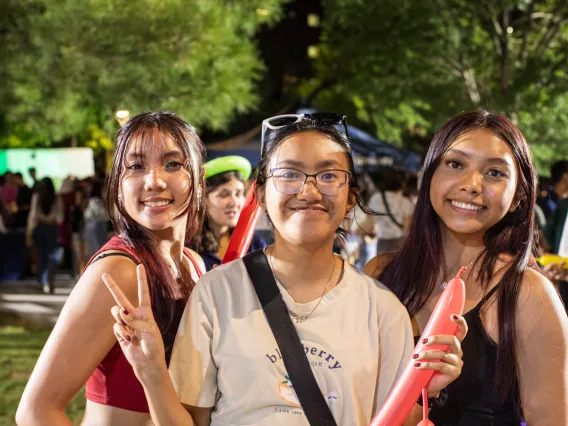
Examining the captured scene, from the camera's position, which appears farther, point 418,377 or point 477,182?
point 477,182

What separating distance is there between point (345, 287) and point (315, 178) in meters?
0.33

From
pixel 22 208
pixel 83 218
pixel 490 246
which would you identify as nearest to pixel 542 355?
pixel 490 246

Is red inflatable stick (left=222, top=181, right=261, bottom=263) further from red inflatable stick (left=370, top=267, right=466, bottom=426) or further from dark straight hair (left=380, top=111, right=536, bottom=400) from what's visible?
red inflatable stick (left=370, top=267, right=466, bottom=426)

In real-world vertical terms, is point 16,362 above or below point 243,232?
below

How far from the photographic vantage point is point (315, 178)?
2.22 m

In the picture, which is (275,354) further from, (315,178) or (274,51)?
(274,51)

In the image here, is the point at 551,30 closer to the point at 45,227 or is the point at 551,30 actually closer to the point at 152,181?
the point at 45,227

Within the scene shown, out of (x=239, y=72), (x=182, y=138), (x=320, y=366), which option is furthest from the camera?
(x=239, y=72)

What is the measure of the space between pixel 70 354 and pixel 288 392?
70 cm

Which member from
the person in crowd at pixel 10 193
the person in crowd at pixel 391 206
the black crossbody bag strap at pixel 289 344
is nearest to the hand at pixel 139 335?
the black crossbody bag strap at pixel 289 344

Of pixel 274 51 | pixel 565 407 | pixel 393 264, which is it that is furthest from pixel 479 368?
pixel 274 51

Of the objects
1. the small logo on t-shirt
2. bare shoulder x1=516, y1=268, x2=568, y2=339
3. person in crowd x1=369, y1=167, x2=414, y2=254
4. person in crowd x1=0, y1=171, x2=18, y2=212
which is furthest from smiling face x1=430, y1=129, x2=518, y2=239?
person in crowd x1=0, y1=171, x2=18, y2=212

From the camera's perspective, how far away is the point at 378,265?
304 centimetres

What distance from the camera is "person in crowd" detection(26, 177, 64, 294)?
41.5 ft
